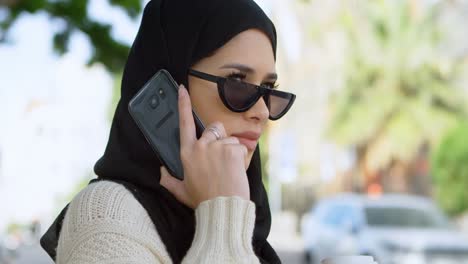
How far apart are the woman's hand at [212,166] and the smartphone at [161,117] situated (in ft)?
0.15

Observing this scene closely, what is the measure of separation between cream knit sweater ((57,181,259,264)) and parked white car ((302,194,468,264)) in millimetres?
8810

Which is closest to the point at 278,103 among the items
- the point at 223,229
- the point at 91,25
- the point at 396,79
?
the point at 223,229

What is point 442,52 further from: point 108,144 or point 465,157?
point 108,144

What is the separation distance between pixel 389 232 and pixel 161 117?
9.99 meters

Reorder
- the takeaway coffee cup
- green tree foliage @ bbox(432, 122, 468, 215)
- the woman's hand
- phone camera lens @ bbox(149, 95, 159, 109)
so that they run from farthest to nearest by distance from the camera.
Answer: green tree foliage @ bbox(432, 122, 468, 215), phone camera lens @ bbox(149, 95, 159, 109), the woman's hand, the takeaway coffee cup

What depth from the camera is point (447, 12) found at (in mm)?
31125

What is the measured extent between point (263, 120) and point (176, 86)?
0.76 feet

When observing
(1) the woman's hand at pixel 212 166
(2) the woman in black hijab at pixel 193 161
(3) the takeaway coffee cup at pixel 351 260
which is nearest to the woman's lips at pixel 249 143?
(2) the woman in black hijab at pixel 193 161

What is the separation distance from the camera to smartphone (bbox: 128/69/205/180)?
1995 millimetres

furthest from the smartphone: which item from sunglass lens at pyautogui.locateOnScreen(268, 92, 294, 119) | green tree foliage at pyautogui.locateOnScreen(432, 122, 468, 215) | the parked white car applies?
green tree foliage at pyautogui.locateOnScreen(432, 122, 468, 215)

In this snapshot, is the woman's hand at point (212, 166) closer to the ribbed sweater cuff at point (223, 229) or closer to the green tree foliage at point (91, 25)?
the ribbed sweater cuff at point (223, 229)

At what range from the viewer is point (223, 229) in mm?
A: 1852

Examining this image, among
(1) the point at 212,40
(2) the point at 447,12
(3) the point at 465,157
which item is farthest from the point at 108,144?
(2) the point at 447,12

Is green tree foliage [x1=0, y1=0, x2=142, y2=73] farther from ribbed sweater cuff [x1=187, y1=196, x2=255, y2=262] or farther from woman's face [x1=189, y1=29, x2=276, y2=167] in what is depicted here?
ribbed sweater cuff [x1=187, y1=196, x2=255, y2=262]
